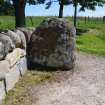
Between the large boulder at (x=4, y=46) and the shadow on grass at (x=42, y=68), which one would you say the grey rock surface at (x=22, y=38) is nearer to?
the shadow on grass at (x=42, y=68)

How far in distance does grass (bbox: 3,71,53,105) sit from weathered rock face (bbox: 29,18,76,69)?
0.69 metres

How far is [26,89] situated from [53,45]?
8.79 feet

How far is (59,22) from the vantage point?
1153 cm

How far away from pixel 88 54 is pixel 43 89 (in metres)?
6.81

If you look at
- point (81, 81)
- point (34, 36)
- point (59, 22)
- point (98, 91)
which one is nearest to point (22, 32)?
point (34, 36)

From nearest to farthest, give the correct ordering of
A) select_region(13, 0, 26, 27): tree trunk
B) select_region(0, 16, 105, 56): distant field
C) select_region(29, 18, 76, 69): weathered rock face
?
select_region(29, 18, 76, 69): weathered rock face → select_region(0, 16, 105, 56): distant field → select_region(13, 0, 26, 27): tree trunk

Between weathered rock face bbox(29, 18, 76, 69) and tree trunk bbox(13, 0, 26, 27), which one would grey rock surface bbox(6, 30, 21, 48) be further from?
tree trunk bbox(13, 0, 26, 27)

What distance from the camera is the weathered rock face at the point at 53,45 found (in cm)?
1141

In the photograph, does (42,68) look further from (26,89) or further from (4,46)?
(4,46)

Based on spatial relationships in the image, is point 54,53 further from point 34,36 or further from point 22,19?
point 22,19

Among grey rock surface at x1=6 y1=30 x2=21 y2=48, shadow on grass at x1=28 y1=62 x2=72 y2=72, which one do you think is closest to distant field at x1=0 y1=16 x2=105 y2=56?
shadow on grass at x1=28 y1=62 x2=72 y2=72

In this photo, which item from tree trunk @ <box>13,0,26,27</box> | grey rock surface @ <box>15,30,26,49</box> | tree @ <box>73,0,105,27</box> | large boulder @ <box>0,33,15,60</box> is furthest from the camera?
A: tree @ <box>73,0,105,27</box>

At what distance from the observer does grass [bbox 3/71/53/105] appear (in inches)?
319

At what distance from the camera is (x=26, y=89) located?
356 inches
